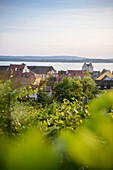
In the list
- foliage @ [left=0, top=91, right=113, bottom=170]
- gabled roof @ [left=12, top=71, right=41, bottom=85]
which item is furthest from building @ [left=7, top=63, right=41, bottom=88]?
foliage @ [left=0, top=91, right=113, bottom=170]

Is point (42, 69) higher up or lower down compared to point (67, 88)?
higher up

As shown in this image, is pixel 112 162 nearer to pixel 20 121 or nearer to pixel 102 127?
pixel 102 127

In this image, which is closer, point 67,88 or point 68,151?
point 68,151

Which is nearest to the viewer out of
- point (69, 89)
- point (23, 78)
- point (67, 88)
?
point (69, 89)

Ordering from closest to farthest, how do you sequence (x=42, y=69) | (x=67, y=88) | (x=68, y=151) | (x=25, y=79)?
(x=68, y=151) < (x=25, y=79) < (x=67, y=88) < (x=42, y=69)

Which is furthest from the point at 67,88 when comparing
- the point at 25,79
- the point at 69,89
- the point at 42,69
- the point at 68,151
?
the point at 42,69

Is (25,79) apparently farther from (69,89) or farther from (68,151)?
(68,151)

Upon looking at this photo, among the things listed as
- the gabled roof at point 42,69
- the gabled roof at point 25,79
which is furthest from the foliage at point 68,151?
the gabled roof at point 42,69

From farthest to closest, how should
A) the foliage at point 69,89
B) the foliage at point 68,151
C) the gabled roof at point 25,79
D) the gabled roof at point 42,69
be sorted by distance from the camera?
1. the gabled roof at point 42,69
2. the foliage at point 69,89
3. the gabled roof at point 25,79
4. the foliage at point 68,151

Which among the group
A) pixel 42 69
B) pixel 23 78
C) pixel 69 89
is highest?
pixel 42 69

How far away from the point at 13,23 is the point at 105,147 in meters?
14.0

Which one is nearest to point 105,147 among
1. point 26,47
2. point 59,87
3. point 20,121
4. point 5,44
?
point 20,121

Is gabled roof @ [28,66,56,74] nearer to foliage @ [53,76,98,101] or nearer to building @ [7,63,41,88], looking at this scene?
building @ [7,63,41,88]

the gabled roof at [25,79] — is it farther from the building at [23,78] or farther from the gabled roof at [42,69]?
the gabled roof at [42,69]
